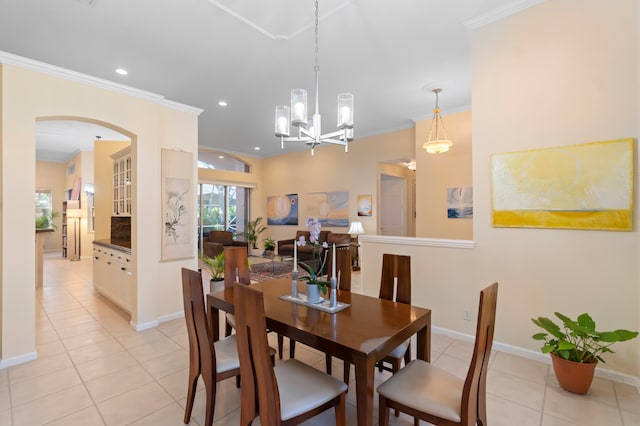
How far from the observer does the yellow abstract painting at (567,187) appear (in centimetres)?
232

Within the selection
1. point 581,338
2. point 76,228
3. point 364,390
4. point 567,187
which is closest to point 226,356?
point 364,390

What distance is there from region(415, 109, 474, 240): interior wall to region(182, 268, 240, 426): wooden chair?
14.8ft

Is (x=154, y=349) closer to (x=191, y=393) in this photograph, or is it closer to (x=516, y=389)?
(x=191, y=393)

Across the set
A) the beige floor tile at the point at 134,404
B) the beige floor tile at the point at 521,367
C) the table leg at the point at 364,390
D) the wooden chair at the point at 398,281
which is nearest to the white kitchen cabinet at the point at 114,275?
the beige floor tile at the point at 134,404

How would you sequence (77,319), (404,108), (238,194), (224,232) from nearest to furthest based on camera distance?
(77,319) < (404,108) < (224,232) < (238,194)

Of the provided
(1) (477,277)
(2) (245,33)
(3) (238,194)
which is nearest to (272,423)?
(1) (477,277)

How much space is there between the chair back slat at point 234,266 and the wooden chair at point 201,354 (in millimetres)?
720

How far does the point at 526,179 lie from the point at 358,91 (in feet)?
8.46

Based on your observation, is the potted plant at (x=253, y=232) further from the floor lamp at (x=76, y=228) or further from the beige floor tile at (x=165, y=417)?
the beige floor tile at (x=165, y=417)

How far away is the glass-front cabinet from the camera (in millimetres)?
4930

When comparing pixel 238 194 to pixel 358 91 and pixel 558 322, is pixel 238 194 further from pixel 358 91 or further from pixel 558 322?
pixel 558 322

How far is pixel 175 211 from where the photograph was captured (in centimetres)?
396

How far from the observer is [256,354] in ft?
4.59

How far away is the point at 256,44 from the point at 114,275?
376 centimetres
